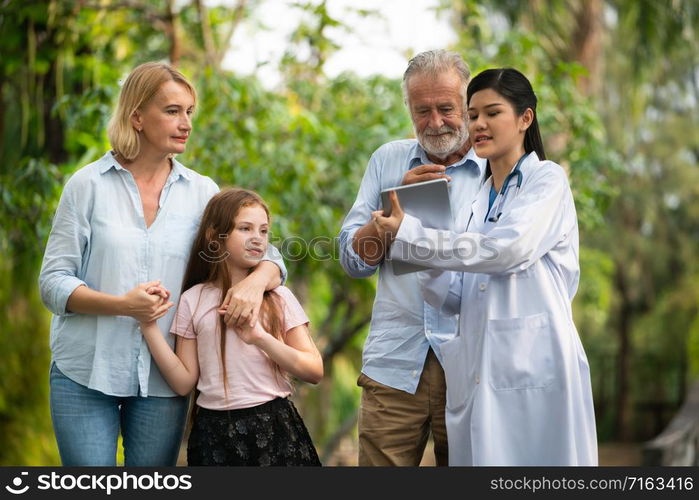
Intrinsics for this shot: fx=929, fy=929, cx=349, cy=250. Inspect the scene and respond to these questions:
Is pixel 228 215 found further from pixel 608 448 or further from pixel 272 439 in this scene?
pixel 608 448

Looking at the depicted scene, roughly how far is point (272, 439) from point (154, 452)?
0.35m

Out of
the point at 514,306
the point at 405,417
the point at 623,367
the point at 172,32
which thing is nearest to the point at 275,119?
the point at 172,32

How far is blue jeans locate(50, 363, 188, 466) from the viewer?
2.62 m

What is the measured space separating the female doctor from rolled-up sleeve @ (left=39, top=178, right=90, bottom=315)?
0.84 m

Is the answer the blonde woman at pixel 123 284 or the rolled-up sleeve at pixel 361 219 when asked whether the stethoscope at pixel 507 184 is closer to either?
the rolled-up sleeve at pixel 361 219

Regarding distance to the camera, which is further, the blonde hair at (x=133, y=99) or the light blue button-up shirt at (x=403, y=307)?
the light blue button-up shirt at (x=403, y=307)

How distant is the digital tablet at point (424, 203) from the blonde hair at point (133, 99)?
73 centimetres

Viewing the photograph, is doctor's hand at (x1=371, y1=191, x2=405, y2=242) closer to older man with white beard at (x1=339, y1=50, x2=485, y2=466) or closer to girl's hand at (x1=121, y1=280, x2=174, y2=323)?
older man with white beard at (x1=339, y1=50, x2=485, y2=466)

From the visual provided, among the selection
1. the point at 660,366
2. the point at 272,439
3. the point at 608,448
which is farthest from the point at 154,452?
the point at 660,366

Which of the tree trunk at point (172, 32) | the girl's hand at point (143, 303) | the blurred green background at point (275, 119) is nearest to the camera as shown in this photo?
the girl's hand at point (143, 303)

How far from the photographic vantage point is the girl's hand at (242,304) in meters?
2.62

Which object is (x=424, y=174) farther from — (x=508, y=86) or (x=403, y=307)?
(x=403, y=307)

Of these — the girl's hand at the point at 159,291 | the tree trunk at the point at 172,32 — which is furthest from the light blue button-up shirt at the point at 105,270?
the tree trunk at the point at 172,32

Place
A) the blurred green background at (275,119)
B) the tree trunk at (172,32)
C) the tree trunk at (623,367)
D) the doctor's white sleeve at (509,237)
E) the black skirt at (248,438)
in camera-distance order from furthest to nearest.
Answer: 1. the tree trunk at (623,367)
2. the tree trunk at (172,32)
3. the blurred green background at (275,119)
4. the black skirt at (248,438)
5. the doctor's white sleeve at (509,237)
